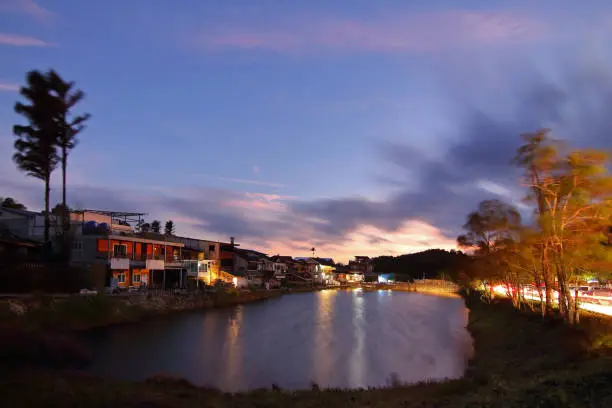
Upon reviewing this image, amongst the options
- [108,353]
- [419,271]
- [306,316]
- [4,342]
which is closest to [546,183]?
[108,353]

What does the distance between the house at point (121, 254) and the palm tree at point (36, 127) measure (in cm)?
814

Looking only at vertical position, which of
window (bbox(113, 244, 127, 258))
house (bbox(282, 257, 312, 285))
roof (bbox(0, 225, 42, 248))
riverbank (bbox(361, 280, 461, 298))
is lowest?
riverbank (bbox(361, 280, 461, 298))

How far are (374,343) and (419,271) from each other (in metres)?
111

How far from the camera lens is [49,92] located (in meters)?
37.5

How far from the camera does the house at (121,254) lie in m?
42.2

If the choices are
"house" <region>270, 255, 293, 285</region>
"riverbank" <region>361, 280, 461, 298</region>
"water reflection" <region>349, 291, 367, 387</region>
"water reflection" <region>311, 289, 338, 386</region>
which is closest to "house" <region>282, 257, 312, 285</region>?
"house" <region>270, 255, 293, 285</region>

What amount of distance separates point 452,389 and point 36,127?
1492 inches

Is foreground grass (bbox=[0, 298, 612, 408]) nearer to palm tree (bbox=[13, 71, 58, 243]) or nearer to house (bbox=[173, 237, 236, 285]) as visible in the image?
palm tree (bbox=[13, 71, 58, 243])

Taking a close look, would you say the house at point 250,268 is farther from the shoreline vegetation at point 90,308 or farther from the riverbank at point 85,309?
the riverbank at point 85,309

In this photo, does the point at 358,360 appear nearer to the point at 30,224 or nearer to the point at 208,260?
the point at 30,224

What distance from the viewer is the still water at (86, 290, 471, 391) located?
65.4 ft

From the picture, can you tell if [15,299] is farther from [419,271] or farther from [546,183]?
[419,271]

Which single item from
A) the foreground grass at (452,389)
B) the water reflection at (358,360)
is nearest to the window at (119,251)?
the water reflection at (358,360)

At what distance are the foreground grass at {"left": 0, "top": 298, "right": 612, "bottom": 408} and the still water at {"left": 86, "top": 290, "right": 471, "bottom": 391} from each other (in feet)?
11.0
